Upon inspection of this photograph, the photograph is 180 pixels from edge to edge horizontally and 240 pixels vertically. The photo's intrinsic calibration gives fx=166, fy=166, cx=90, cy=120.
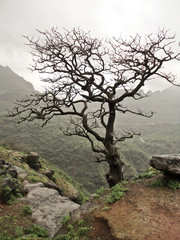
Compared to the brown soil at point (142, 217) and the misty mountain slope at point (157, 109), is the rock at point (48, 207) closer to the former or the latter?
the brown soil at point (142, 217)

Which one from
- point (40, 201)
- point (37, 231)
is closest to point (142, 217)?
point (37, 231)

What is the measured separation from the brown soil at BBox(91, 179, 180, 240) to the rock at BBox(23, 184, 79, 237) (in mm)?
2113

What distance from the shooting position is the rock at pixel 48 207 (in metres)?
6.47

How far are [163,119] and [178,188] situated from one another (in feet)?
523

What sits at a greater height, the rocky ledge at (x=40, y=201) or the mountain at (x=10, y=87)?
the mountain at (x=10, y=87)

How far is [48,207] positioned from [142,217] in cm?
502

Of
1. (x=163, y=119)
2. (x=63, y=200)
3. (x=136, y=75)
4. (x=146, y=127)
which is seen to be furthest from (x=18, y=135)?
(x=163, y=119)

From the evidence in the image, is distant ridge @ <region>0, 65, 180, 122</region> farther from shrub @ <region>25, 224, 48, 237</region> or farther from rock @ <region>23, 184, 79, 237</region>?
shrub @ <region>25, 224, 48, 237</region>

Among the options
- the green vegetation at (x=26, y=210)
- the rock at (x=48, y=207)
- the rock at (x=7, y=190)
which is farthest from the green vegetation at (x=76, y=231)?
the rock at (x=7, y=190)

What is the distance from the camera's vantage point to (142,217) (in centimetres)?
461

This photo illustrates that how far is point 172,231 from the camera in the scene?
405cm

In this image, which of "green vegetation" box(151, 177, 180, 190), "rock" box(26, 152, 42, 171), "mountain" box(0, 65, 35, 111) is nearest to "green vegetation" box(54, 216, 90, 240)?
"green vegetation" box(151, 177, 180, 190)

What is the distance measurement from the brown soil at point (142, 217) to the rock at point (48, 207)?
2.11 metres

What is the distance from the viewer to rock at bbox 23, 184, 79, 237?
6.47 m
